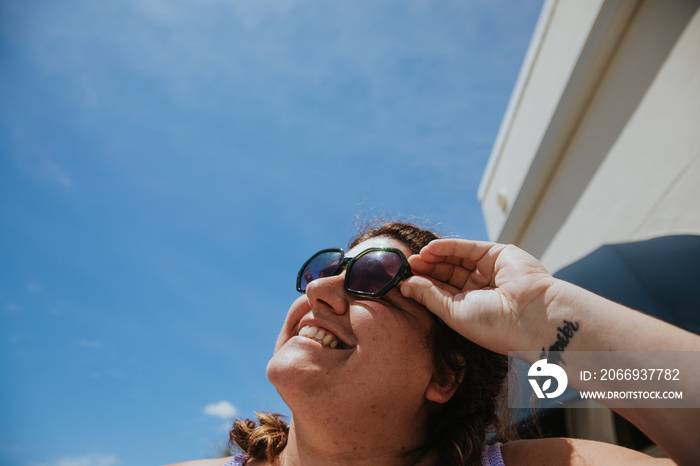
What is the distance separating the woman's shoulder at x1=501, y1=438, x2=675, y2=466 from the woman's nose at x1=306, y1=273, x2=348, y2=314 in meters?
1.14

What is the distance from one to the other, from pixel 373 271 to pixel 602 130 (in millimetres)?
5644

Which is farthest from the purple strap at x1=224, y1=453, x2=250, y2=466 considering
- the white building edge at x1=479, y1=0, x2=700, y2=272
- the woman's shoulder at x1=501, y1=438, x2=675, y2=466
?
the white building edge at x1=479, y1=0, x2=700, y2=272

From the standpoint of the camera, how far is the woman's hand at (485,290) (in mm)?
1742

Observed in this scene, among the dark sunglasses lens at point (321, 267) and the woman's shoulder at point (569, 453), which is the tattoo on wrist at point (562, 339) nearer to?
the woman's shoulder at point (569, 453)

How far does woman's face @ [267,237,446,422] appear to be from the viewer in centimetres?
207

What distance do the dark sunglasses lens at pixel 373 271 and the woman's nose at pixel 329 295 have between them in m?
0.07

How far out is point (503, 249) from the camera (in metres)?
2.05

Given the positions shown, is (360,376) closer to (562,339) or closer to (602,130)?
(562,339)

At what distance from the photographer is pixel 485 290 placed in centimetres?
197

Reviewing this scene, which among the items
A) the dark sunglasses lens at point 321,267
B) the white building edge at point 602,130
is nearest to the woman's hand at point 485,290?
the dark sunglasses lens at point 321,267

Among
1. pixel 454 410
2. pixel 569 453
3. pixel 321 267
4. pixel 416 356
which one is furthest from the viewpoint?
pixel 321 267

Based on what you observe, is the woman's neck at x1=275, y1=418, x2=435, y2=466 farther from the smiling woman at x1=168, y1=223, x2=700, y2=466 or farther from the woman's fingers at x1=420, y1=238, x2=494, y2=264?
the woman's fingers at x1=420, y1=238, x2=494, y2=264

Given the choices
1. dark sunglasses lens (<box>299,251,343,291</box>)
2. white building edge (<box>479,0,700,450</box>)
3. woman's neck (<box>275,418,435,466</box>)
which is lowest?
woman's neck (<box>275,418,435,466</box>)

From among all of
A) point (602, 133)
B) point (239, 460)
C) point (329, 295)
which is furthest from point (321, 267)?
point (602, 133)
